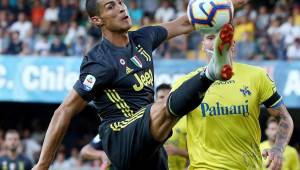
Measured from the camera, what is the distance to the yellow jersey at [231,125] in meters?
8.13

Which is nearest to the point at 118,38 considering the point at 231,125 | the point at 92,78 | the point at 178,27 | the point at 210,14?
the point at 92,78

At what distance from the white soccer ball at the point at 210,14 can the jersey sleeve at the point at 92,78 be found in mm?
1191

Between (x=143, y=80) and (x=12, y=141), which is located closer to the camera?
(x=143, y=80)

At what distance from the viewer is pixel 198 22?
691 cm

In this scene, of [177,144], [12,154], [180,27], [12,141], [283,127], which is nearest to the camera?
[283,127]

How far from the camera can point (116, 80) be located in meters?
7.92

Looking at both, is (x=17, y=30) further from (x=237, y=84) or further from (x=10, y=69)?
(x=237, y=84)

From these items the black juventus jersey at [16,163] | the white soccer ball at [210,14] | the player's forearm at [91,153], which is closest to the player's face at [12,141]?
the black juventus jersey at [16,163]

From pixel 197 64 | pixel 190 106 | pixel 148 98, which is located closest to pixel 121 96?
pixel 148 98

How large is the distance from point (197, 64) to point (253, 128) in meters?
10.1

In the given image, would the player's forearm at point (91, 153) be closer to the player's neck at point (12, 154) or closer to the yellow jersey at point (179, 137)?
the yellow jersey at point (179, 137)

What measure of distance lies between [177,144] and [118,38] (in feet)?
9.73

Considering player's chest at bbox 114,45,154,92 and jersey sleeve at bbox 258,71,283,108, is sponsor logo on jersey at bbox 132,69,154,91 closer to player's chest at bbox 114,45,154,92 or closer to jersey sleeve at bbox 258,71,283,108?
player's chest at bbox 114,45,154,92

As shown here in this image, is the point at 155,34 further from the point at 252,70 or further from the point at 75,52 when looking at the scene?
the point at 75,52
